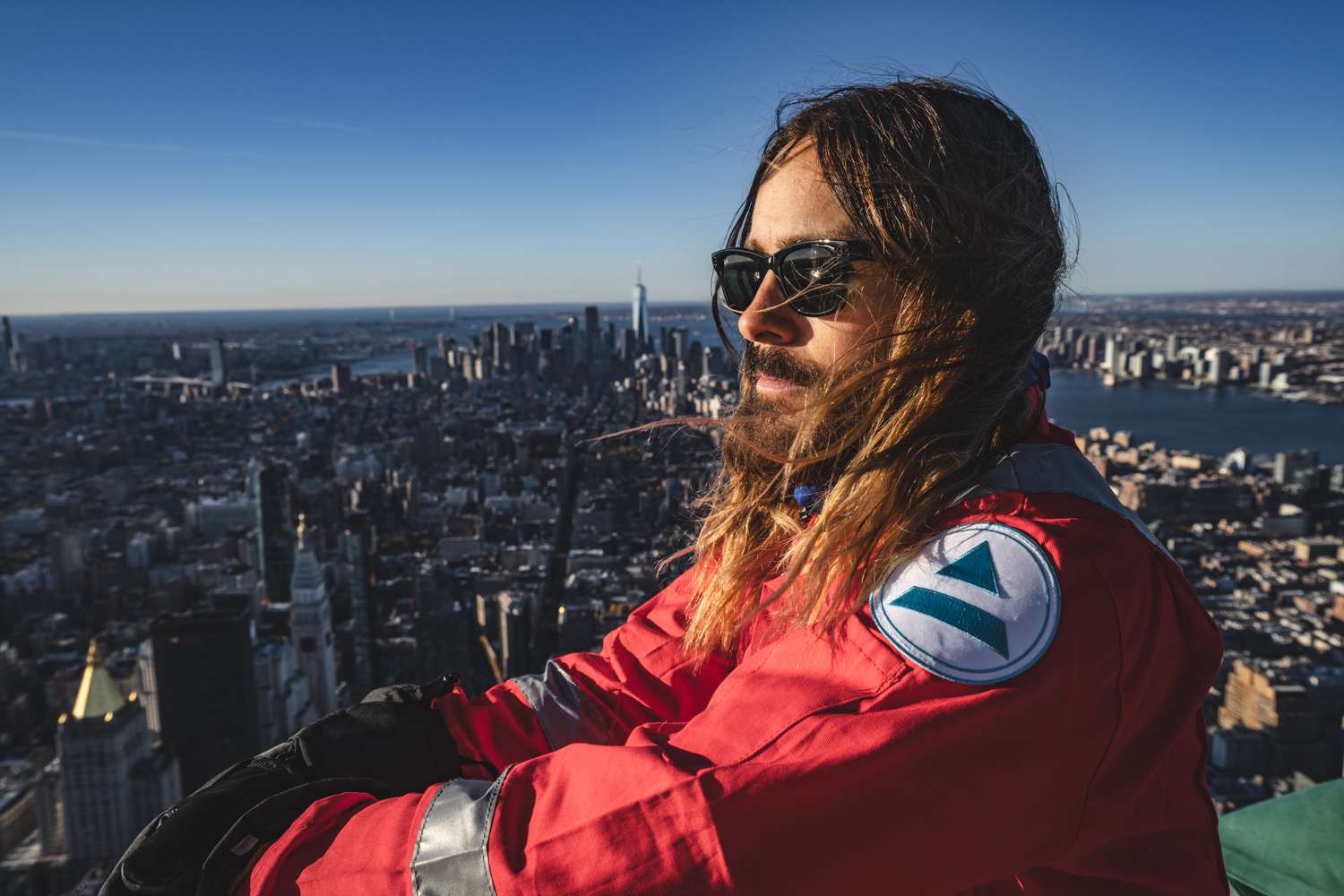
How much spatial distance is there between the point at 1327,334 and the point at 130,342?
43763mm

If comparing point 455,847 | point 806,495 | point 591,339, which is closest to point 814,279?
point 806,495

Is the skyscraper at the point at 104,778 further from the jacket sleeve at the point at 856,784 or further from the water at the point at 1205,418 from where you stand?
the water at the point at 1205,418

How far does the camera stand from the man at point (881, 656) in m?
0.38

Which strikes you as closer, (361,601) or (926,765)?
(926,765)

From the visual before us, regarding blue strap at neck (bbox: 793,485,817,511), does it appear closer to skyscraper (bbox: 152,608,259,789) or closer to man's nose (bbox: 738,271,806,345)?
man's nose (bbox: 738,271,806,345)

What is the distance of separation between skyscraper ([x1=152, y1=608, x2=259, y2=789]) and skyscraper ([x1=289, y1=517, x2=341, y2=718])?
0.88m

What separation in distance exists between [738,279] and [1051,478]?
276 mm

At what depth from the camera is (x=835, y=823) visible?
375 mm

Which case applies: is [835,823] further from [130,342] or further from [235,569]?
[130,342]

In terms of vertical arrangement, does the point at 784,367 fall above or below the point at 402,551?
above

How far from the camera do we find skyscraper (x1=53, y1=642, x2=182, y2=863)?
6.57 m

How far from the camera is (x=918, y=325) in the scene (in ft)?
1.71

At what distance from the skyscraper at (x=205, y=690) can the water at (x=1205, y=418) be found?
11144 mm

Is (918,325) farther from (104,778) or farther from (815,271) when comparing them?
(104,778)
